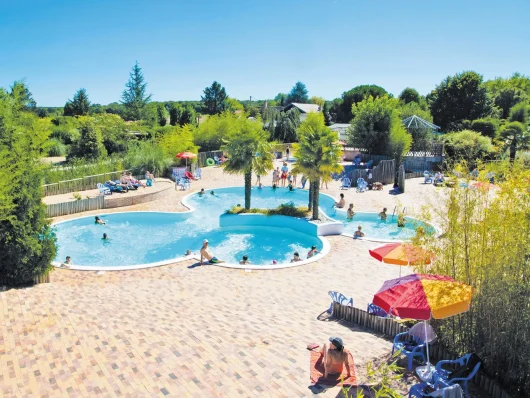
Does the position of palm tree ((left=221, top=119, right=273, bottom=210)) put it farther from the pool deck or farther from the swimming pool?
the pool deck

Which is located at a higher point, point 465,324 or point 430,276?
point 430,276

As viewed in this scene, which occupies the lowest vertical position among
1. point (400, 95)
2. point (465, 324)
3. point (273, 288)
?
point (273, 288)

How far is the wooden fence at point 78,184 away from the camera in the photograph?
21.2 metres

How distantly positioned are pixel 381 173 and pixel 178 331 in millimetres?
21787

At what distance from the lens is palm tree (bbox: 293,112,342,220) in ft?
58.9

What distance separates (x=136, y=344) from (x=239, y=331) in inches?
79.2

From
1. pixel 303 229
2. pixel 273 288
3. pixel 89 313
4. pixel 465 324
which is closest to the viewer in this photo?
pixel 465 324

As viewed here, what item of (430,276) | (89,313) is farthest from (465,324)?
(89,313)

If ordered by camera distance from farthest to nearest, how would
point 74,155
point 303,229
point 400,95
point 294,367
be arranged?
1. point 400,95
2. point 74,155
3. point 303,229
4. point 294,367

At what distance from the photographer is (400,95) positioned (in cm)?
7225

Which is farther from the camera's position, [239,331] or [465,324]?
[239,331]

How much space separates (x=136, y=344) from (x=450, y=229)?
19.6ft

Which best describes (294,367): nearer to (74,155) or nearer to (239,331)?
(239,331)

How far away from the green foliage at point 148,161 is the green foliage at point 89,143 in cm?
428
